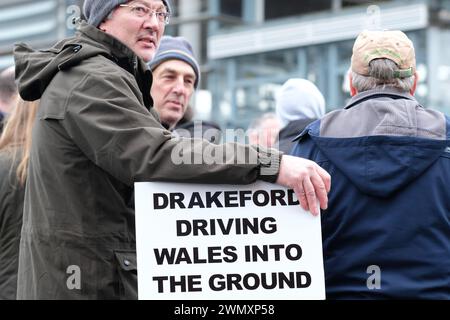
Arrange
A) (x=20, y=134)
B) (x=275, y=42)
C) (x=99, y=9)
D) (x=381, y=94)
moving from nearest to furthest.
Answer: (x=381, y=94), (x=99, y=9), (x=20, y=134), (x=275, y=42)

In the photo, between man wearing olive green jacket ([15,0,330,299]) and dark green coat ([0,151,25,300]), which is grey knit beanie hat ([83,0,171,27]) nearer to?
man wearing olive green jacket ([15,0,330,299])

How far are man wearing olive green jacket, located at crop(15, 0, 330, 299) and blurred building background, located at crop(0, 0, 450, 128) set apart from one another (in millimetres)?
9851

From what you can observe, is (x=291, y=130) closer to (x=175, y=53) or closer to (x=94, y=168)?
(x=175, y=53)

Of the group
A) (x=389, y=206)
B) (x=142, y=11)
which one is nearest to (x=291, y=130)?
(x=142, y=11)

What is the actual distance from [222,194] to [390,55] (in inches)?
36.4

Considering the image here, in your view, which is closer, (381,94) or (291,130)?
(381,94)

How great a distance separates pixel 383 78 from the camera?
3732mm

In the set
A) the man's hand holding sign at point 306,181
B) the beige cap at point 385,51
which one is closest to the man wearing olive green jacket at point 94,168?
the man's hand holding sign at point 306,181

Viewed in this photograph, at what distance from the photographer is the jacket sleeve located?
10.8 feet

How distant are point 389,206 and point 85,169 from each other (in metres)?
1.13

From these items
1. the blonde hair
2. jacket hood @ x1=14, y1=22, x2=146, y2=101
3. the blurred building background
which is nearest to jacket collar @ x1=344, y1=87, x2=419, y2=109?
jacket hood @ x1=14, y1=22, x2=146, y2=101

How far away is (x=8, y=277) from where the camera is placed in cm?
504

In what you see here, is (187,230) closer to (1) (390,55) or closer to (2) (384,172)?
(2) (384,172)
